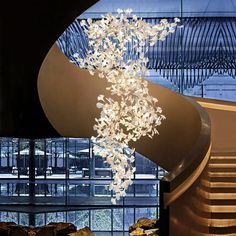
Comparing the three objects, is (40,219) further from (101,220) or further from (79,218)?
(101,220)

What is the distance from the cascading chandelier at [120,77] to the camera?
25.7 feet

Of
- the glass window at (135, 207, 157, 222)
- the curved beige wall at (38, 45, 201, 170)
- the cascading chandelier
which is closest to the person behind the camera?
the cascading chandelier

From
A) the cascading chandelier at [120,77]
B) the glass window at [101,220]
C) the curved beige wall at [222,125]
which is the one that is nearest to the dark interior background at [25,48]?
the cascading chandelier at [120,77]

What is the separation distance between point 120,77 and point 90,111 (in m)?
2.32

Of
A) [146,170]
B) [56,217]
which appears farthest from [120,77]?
[146,170]

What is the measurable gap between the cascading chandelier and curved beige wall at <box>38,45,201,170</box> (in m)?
1.44

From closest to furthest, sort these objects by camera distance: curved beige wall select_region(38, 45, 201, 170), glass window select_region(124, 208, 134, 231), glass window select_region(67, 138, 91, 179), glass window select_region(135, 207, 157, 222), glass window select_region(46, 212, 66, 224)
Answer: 1. curved beige wall select_region(38, 45, 201, 170)
2. glass window select_region(124, 208, 134, 231)
3. glass window select_region(46, 212, 66, 224)
4. glass window select_region(135, 207, 157, 222)
5. glass window select_region(67, 138, 91, 179)

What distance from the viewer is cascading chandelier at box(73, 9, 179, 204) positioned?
7.84m

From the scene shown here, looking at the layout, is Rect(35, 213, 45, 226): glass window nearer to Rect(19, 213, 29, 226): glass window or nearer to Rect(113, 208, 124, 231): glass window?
Rect(19, 213, 29, 226): glass window

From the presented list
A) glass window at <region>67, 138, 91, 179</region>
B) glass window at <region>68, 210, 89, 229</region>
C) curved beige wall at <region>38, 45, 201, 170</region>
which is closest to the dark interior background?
curved beige wall at <region>38, 45, 201, 170</region>

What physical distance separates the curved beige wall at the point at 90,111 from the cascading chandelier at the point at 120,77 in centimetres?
144

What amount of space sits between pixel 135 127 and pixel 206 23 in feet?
20.0

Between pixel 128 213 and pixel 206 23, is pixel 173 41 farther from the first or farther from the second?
pixel 128 213

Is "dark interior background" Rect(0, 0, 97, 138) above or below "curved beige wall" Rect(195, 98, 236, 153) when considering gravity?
above
